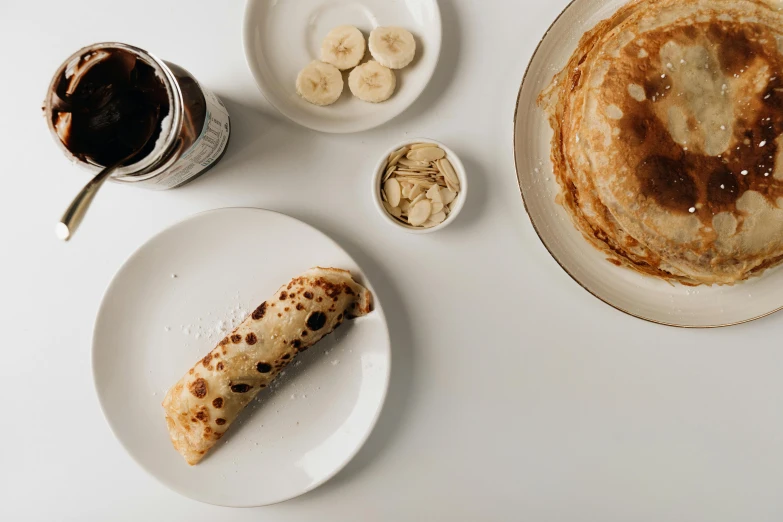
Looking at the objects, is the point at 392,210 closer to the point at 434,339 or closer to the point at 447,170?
the point at 447,170

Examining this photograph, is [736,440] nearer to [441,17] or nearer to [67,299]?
[441,17]

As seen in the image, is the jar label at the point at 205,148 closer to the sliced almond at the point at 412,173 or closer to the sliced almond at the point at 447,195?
the sliced almond at the point at 412,173

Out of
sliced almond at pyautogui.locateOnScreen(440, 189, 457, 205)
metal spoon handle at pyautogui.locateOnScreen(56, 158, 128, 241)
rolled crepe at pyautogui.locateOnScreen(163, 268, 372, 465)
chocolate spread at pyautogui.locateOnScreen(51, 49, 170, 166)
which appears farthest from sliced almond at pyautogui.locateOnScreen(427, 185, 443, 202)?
metal spoon handle at pyautogui.locateOnScreen(56, 158, 128, 241)

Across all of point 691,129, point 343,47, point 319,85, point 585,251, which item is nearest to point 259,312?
point 319,85

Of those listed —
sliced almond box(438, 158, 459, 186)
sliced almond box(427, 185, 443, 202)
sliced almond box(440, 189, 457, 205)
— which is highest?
sliced almond box(438, 158, 459, 186)

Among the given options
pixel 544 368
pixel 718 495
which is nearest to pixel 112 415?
pixel 544 368

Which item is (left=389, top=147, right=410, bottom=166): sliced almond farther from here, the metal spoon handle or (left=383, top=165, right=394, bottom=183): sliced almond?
the metal spoon handle
